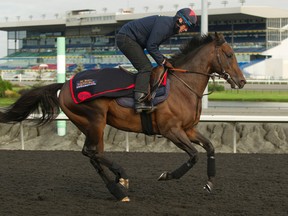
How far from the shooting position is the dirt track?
504 cm

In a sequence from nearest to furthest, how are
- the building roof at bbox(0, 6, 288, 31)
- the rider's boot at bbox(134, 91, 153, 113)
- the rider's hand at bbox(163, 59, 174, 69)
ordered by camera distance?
the rider's boot at bbox(134, 91, 153, 113) < the rider's hand at bbox(163, 59, 174, 69) < the building roof at bbox(0, 6, 288, 31)

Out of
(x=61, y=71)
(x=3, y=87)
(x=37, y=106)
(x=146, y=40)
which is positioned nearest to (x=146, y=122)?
(x=146, y=40)

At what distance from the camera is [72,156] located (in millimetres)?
9141

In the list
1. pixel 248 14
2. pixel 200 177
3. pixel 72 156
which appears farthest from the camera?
pixel 248 14

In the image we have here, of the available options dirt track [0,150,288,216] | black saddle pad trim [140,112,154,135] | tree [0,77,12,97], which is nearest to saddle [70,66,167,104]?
black saddle pad trim [140,112,154,135]

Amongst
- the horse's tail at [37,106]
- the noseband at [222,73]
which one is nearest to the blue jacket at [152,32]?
the noseband at [222,73]

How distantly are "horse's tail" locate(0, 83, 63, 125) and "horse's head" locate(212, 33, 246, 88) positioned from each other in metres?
1.77

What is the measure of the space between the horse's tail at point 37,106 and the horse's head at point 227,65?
177 cm

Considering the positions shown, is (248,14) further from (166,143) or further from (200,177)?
(200,177)

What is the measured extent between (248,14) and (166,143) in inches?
1582

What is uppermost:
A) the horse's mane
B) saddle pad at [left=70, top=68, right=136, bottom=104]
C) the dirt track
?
the horse's mane

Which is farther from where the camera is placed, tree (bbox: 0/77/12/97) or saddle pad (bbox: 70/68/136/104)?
tree (bbox: 0/77/12/97)

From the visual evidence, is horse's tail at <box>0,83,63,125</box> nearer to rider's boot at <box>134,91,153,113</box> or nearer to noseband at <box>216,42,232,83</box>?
rider's boot at <box>134,91,153,113</box>

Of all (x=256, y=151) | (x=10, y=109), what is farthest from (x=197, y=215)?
(x=256, y=151)
